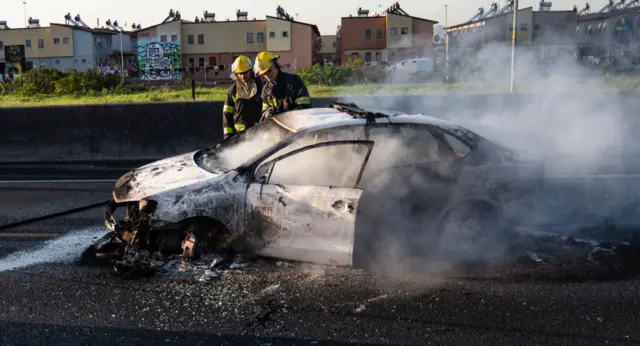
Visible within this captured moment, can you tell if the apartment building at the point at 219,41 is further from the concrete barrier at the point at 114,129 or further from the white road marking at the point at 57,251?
the white road marking at the point at 57,251

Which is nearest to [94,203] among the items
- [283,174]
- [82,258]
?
[82,258]

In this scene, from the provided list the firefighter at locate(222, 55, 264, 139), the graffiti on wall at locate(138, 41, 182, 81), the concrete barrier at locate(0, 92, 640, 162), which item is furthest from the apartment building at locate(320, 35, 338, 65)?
the firefighter at locate(222, 55, 264, 139)

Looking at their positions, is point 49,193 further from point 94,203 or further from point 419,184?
point 419,184

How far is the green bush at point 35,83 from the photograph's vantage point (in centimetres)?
2275

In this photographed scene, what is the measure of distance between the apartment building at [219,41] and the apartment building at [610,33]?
47880 millimetres

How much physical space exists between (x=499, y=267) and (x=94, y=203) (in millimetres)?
5312

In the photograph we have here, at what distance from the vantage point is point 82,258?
5754 millimetres

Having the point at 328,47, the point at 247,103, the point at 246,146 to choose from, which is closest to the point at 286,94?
the point at 247,103

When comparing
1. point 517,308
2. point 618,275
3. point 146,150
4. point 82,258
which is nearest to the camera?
point 517,308

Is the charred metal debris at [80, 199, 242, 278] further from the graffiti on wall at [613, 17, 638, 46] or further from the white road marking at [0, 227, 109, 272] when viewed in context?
the graffiti on wall at [613, 17, 638, 46]

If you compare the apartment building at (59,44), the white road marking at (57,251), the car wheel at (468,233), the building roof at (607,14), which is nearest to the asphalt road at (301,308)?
the white road marking at (57,251)

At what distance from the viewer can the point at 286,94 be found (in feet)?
23.8

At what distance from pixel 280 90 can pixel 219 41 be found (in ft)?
180

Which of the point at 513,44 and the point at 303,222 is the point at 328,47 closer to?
the point at 513,44
